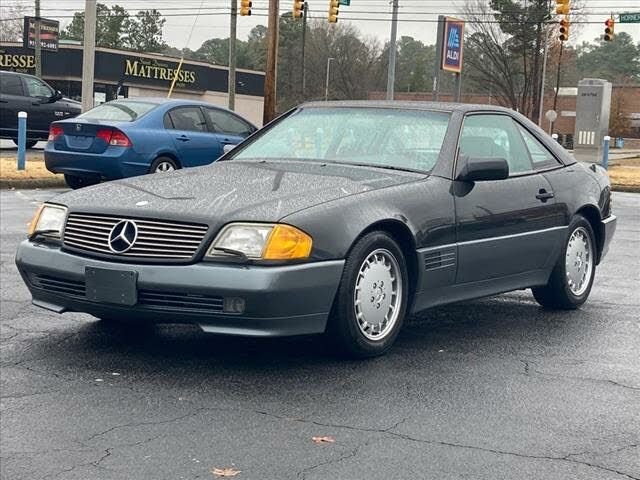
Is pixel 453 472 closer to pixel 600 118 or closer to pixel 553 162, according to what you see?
pixel 553 162

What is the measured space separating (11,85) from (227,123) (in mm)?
9619

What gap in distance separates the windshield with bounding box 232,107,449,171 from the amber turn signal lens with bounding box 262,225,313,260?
1.27 m

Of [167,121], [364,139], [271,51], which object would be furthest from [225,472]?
[271,51]

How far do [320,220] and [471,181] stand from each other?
133cm

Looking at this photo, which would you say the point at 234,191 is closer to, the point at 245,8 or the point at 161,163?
the point at 161,163

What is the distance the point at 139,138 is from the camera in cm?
1382

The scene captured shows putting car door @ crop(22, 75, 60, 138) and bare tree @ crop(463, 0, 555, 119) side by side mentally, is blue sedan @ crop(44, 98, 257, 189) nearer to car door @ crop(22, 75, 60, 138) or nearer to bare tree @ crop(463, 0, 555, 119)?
car door @ crop(22, 75, 60, 138)

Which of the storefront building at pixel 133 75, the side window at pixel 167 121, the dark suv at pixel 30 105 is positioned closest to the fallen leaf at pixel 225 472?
the side window at pixel 167 121

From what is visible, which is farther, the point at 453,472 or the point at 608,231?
the point at 608,231

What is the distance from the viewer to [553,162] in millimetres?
7113

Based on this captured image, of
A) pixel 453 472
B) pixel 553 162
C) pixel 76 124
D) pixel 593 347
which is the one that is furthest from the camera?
pixel 76 124

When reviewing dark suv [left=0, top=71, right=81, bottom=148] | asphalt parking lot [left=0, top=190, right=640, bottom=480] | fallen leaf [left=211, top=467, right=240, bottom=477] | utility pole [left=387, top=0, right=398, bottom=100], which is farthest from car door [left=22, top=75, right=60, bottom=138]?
fallen leaf [left=211, top=467, right=240, bottom=477]

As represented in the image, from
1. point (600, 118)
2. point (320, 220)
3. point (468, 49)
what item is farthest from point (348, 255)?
point (468, 49)

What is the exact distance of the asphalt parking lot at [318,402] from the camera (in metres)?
3.86
